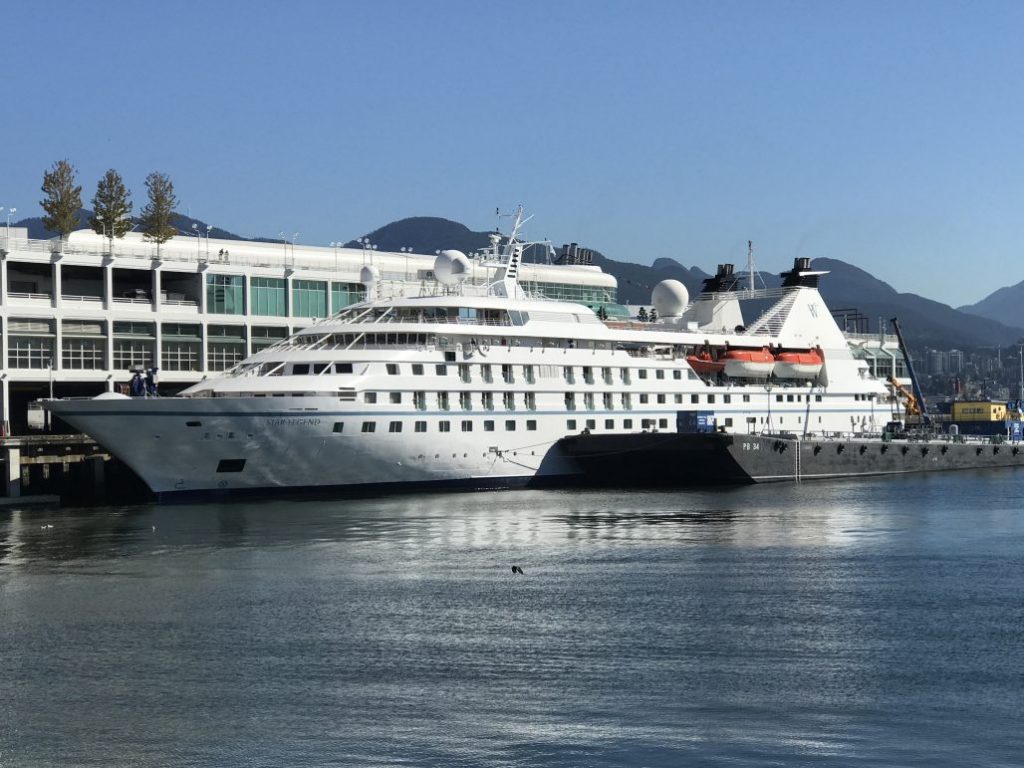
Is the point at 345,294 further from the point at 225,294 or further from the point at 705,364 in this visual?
the point at 705,364

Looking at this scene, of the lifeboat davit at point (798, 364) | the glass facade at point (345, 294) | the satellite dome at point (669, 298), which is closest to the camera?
the lifeboat davit at point (798, 364)

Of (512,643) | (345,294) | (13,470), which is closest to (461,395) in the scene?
(13,470)

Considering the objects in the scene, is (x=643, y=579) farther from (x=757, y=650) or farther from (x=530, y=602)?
(x=757, y=650)

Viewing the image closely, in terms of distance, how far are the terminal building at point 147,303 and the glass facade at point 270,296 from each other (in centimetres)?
6

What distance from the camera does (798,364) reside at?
74250 millimetres

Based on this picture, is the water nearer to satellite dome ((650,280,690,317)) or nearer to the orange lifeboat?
the orange lifeboat

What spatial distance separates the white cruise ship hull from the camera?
2073 inches

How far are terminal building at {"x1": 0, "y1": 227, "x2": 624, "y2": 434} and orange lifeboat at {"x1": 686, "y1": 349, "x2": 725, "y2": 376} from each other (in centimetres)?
1172

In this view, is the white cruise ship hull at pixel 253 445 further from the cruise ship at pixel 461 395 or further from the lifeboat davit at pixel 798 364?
the lifeboat davit at pixel 798 364

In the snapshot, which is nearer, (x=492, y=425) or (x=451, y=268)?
(x=492, y=425)

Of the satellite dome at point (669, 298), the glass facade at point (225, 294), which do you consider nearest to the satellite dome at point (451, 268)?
the glass facade at point (225, 294)

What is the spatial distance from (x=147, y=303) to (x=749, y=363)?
3253cm

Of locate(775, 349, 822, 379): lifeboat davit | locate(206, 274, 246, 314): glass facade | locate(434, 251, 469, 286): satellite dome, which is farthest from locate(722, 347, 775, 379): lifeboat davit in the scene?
locate(206, 274, 246, 314): glass facade

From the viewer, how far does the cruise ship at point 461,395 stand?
5359 centimetres
